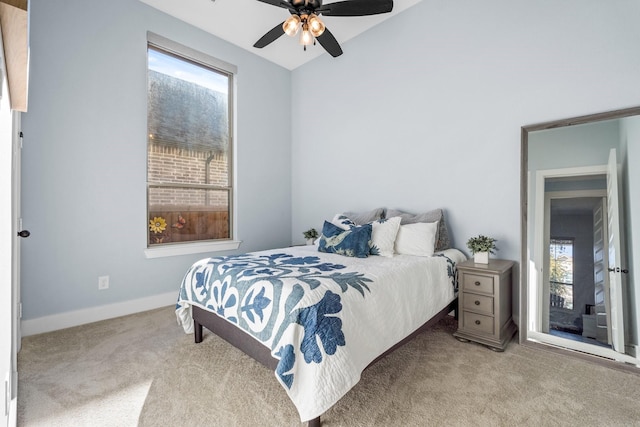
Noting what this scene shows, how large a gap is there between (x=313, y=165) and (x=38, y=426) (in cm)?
343

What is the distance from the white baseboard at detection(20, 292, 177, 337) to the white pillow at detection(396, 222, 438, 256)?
8.11ft

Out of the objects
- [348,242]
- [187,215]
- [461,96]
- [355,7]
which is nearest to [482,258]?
[348,242]

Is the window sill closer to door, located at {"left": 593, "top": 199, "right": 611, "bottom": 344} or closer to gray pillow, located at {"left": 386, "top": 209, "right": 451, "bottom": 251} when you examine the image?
gray pillow, located at {"left": 386, "top": 209, "right": 451, "bottom": 251}

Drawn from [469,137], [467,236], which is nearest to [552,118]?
[469,137]

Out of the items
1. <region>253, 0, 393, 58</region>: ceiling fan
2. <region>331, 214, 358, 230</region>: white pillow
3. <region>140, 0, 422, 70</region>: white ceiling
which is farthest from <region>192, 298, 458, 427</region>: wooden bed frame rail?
<region>140, 0, 422, 70</region>: white ceiling

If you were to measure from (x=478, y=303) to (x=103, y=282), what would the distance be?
3266 millimetres

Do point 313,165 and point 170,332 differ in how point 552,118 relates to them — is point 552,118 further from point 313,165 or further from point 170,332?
point 170,332

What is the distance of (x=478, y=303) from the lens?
7.30 ft

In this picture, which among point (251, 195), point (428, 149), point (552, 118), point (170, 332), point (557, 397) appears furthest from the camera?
point (251, 195)

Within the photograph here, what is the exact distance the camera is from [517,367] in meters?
1.90

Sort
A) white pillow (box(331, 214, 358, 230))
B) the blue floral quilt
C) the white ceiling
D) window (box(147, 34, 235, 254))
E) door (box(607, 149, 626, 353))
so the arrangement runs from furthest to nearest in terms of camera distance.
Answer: window (box(147, 34, 235, 254))
the white ceiling
white pillow (box(331, 214, 358, 230))
door (box(607, 149, 626, 353))
the blue floral quilt

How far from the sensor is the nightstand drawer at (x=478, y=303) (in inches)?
85.5

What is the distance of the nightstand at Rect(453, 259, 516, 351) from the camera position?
214 cm

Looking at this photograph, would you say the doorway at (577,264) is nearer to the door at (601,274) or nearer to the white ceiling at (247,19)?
the door at (601,274)
